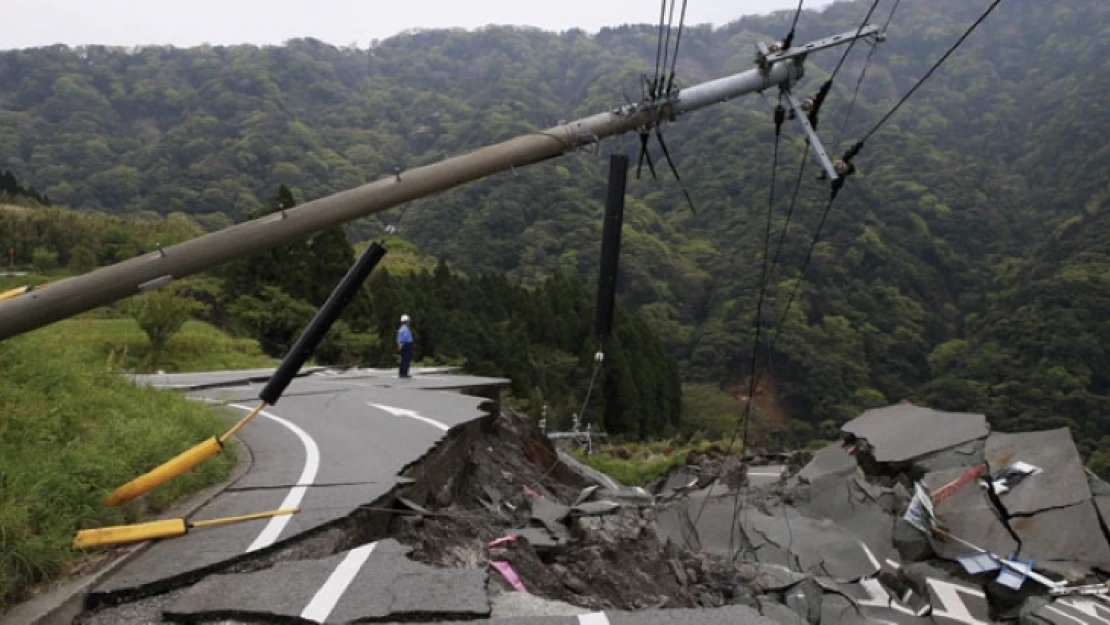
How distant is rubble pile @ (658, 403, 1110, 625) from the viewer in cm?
1052

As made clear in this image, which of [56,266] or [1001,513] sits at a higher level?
[56,266]

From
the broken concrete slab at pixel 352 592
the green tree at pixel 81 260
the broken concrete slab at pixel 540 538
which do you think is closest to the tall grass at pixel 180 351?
the green tree at pixel 81 260

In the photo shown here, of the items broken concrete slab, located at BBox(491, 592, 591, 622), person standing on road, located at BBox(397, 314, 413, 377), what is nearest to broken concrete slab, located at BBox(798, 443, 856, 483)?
person standing on road, located at BBox(397, 314, 413, 377)

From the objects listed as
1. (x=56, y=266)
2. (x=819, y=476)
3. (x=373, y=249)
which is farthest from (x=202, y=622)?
(x=56, y=266)

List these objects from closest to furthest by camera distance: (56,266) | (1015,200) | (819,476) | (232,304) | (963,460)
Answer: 1. (963,460)
2. (819,476)
3. (56,266)
4. (232,304)
5. (1015,200)

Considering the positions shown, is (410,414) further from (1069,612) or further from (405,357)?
(1069,612)

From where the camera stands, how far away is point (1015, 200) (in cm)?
8175

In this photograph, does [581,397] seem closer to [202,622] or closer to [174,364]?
[174,364]

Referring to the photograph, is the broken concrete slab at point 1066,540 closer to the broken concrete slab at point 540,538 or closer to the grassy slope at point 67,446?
the broken concrete slab at point 540,538

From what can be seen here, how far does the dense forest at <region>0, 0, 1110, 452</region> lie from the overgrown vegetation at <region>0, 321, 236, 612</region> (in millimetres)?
20863

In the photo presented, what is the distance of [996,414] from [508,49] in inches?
5975

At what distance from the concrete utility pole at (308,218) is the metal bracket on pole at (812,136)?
0.66 metres

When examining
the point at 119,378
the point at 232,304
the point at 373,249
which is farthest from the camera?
the point at 232,304

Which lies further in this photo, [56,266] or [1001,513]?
[56,266]
